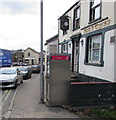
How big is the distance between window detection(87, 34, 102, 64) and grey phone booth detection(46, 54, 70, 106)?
3501 millimetres

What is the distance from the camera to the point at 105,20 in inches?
353

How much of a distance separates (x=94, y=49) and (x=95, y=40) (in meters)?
0.58

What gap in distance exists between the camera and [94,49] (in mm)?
10664

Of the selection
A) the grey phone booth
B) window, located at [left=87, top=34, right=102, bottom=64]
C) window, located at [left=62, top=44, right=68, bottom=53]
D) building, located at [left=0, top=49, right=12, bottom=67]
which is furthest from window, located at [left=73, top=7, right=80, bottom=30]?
building, located at [left=0, top=49, right=12, bottom=67]

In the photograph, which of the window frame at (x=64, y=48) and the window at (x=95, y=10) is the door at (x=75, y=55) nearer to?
the window frame at (x=64, y=48)

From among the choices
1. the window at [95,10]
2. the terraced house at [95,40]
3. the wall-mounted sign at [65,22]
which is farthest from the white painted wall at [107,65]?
the wall-mounted sign at [65,22]

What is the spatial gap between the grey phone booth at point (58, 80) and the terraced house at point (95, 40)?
2.65 m

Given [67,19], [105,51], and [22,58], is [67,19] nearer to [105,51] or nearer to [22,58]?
[105,51]

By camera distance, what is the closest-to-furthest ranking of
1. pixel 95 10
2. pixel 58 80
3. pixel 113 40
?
1. pixel 58 80
2. pixel 113 40
3. pixel 95 10

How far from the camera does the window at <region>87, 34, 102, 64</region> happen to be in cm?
1002

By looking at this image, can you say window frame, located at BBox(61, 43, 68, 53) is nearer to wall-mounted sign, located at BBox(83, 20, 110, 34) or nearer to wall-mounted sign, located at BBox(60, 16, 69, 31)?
wall-mounted sign, located at BBox(60, 16, 69, 31)

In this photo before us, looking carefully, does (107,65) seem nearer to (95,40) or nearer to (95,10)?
(95,40)

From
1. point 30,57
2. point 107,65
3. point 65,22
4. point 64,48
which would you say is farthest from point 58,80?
point 30,57

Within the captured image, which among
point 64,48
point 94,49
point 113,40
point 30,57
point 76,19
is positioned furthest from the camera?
point 30,57
